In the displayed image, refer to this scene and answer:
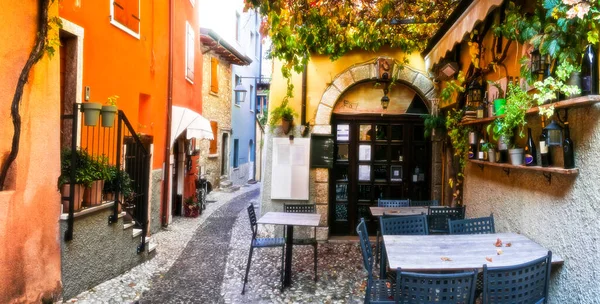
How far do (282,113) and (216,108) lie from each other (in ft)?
26.4

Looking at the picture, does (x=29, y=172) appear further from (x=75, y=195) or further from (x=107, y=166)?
(x=107, y=166)

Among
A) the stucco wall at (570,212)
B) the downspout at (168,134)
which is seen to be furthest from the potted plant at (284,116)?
the stucco wall at (570,212)

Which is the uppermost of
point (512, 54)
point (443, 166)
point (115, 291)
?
point (512, 54)

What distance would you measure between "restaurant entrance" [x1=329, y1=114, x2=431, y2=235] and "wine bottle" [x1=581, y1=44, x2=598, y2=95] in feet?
15.6

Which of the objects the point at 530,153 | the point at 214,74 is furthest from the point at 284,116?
the point at 214,74

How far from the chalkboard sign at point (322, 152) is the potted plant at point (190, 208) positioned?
14.0 feet

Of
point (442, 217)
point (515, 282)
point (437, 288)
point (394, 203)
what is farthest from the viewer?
point (394, 203)

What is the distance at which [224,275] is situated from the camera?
5.88m

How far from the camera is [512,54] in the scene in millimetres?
4805

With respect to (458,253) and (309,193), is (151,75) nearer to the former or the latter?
(309,193)

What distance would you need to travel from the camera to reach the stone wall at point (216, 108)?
45.5ft

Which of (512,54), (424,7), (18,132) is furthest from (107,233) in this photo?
(424,7)

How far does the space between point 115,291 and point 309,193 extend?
3.67 metres

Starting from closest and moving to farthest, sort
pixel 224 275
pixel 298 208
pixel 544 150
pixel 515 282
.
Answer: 1. pixel 515 282
2. pixel 544 150
3. pixel 224 275
4. pixel 298 208
